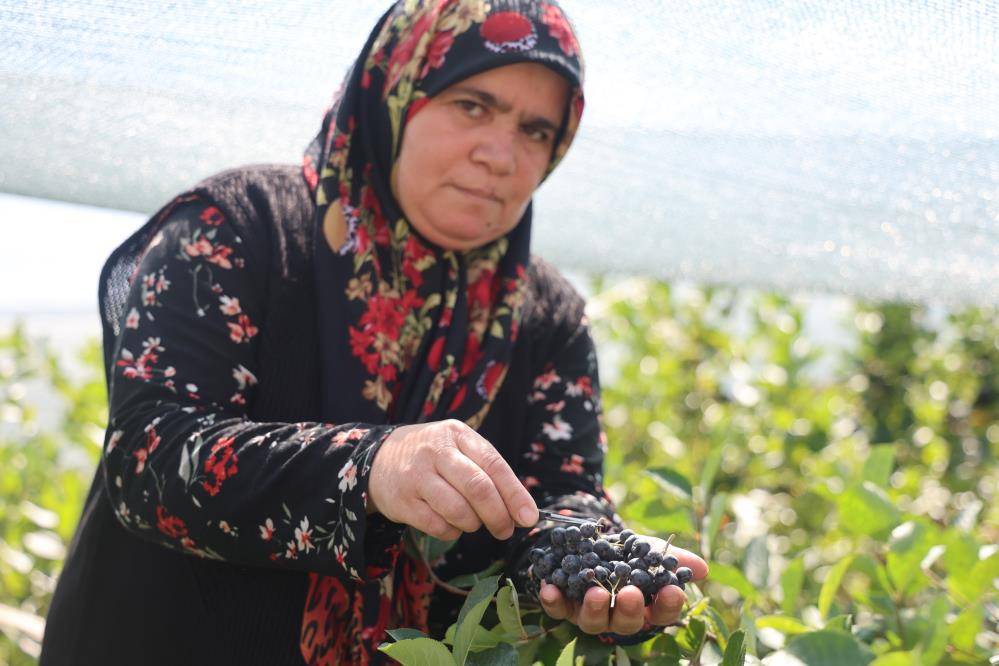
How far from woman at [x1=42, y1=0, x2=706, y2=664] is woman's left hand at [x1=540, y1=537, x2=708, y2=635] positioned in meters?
0.07

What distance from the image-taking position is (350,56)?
1.72 metres

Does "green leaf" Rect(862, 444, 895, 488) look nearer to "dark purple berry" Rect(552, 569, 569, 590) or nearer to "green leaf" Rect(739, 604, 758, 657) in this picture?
"green leaf" Rect(739, 604, 758, 657)

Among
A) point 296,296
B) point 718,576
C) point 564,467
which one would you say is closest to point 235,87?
point 296,296

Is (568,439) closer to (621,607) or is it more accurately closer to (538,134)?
(538,134)

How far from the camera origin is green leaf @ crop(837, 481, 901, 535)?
64.1 inches

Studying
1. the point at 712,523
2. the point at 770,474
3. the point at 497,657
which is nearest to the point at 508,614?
the point at 497,657

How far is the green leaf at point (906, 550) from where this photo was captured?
159cm

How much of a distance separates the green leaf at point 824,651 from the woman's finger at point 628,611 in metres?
0.25

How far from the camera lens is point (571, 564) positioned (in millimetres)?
1183

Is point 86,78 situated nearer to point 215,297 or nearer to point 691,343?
point 215,297

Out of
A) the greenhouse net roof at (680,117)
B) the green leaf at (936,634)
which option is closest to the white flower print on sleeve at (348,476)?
the greenhouse net roof at (680,117)

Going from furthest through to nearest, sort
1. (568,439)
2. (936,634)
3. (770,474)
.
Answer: (770,474), (568,439), (936,634)

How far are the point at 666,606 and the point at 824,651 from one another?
26 cm

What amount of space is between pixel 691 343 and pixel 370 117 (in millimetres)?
1963
